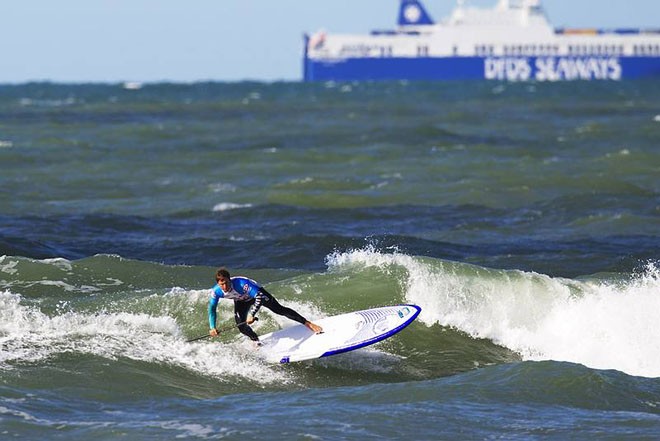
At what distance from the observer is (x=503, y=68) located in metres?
152

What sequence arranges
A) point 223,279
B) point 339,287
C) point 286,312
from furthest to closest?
point 339,287, point 286,312, point 223,279

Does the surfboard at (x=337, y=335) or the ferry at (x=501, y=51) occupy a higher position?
the ferry at (x=501, y=51)

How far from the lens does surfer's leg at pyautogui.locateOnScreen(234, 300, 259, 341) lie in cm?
1595

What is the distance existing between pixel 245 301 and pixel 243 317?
0.74 feet

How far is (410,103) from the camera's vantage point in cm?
9056

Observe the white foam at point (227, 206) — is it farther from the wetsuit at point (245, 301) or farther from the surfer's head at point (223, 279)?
the surfer's head at point (223, 279)

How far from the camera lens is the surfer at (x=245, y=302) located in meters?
15.7

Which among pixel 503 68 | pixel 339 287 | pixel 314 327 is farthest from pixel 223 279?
pixel 503 68

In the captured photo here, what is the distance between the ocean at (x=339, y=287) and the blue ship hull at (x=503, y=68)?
334 feet

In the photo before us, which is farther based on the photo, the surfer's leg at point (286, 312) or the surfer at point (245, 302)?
the surfer's leg at point (286, 312)

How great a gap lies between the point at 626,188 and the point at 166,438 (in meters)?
24.4

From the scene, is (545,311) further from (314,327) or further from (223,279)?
(223,279)

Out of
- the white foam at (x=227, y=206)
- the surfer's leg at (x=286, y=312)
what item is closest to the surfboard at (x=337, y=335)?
the surfer's leg at (x=286, y=312)

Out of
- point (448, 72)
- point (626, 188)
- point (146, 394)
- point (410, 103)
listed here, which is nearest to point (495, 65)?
point (448, 72)
